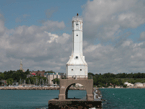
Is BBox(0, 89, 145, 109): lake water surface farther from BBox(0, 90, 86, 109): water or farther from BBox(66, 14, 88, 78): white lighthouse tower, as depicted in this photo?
BBox(66, 14, 88, 78): white lighthouse tower

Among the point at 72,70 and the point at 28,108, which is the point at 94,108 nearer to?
the point at 72,70

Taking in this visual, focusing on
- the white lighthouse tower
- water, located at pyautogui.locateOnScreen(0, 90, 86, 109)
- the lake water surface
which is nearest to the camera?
the white lighthouse tower

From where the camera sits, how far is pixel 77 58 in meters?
48.6

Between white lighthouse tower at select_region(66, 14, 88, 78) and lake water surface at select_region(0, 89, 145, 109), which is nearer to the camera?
white lighthouse tower at select_region(66, 14, 88, 78)

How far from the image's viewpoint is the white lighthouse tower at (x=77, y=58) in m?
47.8

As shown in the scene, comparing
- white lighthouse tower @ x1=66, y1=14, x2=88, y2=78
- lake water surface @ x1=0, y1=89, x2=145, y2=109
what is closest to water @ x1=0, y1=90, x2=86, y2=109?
lake water surface @ x1=0, y1=89, x2=145, y2=109

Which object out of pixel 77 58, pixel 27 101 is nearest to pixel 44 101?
pixel 27 101

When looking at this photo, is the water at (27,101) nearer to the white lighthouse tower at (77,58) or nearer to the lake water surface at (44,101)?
the lake water surface at (44,101)

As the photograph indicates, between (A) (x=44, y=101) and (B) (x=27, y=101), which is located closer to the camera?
(A) (x=44, y=101)

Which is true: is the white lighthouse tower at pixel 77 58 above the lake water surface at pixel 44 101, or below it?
above

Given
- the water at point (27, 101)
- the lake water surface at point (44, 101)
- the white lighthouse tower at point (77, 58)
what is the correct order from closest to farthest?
the white lighthouse tower at point (77, 58) → the water at point (27, 101) → the lake water surface at point (44, 101)

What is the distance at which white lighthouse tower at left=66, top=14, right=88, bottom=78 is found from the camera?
47.8m

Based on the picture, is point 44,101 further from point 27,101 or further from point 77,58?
point 77,58

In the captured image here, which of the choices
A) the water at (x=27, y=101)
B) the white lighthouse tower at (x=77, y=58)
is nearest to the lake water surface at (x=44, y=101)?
the water at (x=27, y=101)
